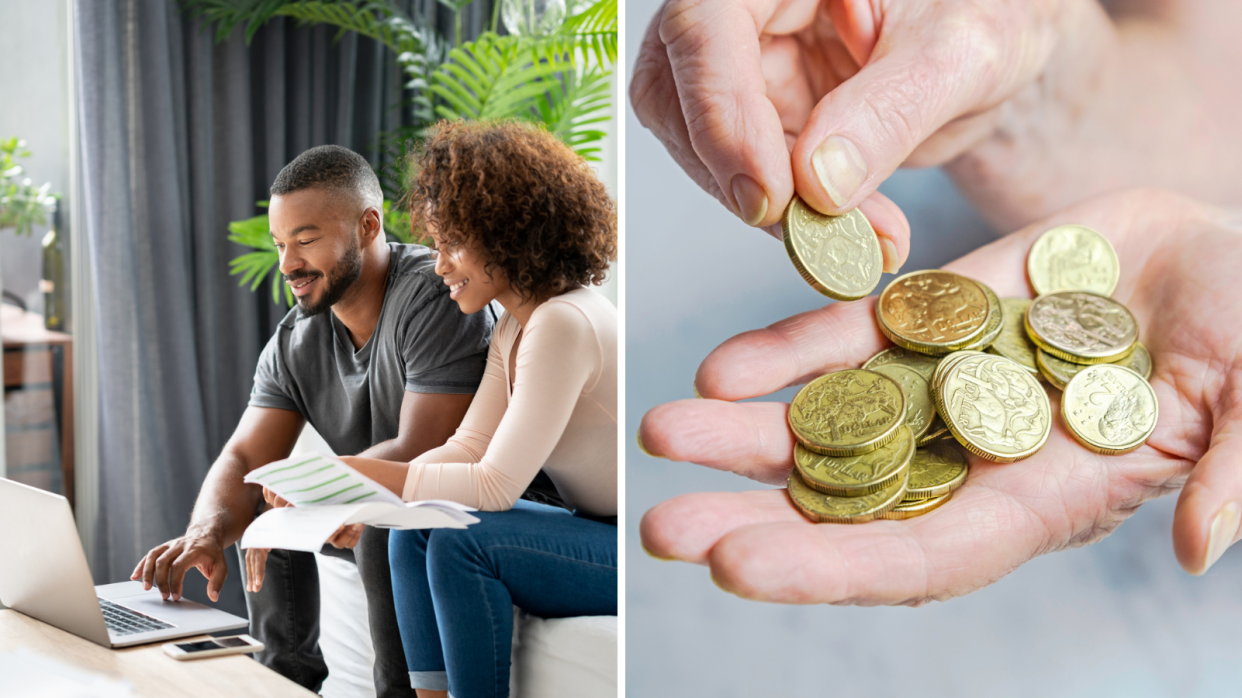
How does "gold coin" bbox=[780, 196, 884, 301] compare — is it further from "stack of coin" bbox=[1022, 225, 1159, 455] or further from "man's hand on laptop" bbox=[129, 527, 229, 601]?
"man's hand on laptop" bbox=[129, 527, 229, 601]

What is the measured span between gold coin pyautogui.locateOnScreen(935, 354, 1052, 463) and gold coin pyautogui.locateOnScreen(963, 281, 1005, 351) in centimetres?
3

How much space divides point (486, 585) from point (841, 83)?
0.71 meters

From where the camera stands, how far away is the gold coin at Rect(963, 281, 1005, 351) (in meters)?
0.92

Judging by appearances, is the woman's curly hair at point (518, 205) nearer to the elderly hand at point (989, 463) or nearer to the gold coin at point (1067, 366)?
the elderly hand at point (989, 463)

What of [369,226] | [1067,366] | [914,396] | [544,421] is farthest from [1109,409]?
[369,226]

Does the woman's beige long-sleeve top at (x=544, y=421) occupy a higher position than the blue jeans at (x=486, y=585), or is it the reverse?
the woman's beige long-sleeve top at (x=544, y=421)

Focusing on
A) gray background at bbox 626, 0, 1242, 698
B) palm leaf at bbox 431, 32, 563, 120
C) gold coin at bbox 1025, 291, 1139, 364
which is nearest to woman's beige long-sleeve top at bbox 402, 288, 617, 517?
gray background at bbox 626, 0, 1242, 698

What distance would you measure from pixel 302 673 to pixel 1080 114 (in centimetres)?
149

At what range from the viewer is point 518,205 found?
129 cm

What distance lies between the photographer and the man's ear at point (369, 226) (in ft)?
4.61

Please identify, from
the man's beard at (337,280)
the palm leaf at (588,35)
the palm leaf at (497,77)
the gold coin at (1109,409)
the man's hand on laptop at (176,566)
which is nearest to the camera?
the gold coin at (1109,409)

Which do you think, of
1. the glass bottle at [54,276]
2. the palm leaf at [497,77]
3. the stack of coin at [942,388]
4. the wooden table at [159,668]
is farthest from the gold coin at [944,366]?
the glass bottle at [54,276]

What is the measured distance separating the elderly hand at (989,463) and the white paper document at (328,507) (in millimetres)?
262

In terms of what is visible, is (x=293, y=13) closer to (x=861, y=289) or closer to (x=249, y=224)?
(x=249, y=224)
